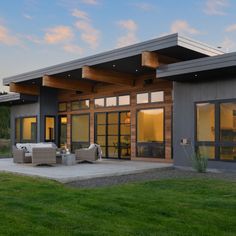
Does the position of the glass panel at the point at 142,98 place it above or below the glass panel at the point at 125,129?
above

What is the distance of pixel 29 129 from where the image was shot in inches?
744

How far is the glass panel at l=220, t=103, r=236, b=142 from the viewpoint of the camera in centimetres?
1016

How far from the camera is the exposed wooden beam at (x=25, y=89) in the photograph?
16.9 m

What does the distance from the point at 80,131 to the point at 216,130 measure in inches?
309

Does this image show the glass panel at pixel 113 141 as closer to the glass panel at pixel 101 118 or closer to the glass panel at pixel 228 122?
the glass panel at pixel 101 118

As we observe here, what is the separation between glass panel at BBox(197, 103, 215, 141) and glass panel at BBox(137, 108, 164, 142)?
8.06ft

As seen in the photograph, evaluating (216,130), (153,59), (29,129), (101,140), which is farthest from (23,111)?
(216,130)

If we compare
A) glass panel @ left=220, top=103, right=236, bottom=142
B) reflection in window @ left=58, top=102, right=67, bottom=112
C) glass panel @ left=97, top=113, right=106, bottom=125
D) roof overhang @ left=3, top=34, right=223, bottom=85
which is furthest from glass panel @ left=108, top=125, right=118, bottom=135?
glass panel @ left=220, top=103, right=236, bottom=142

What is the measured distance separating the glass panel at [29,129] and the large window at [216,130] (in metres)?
9.91

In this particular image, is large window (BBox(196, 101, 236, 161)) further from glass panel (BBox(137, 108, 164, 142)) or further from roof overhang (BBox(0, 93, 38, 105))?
roof overhang (BBox(0, 93, 38, 105))

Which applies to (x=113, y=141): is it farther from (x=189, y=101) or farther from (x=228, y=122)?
(x=228, y=122)

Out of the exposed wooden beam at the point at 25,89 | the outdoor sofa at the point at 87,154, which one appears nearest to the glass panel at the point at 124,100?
the outdoor sofa at the point at 87,154

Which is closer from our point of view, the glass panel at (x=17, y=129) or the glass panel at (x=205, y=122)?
the glass panel at (x=205, y=122)

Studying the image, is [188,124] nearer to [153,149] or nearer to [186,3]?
[153,149]
